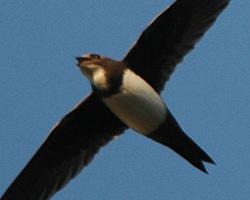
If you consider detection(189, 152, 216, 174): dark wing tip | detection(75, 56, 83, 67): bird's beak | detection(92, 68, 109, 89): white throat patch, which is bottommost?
detection(189, 152, 216, 174): dark wing tip

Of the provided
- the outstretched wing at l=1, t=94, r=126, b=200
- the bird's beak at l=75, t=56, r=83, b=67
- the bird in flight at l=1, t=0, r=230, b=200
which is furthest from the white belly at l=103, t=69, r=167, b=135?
the outstretched wing at l=1, t=94, r=126, b=200

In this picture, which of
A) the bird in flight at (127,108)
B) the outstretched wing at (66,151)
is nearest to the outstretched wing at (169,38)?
the bird in flight at (127,108)

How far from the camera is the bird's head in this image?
27.9 ft

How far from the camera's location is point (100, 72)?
336 inches

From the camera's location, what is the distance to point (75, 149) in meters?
9.71

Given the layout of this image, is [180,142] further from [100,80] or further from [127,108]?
[100,80]

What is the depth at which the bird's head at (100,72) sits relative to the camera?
8.50 meters

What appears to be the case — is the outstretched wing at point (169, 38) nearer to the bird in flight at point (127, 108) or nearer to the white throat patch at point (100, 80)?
the bird in flight at point (127, 108)

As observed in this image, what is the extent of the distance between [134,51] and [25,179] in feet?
6.42

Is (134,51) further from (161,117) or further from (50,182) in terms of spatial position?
(50,182)

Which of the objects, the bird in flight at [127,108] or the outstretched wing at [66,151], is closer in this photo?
the bird in flight at [127,108]

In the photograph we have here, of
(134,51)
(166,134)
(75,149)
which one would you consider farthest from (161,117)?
(75,149)

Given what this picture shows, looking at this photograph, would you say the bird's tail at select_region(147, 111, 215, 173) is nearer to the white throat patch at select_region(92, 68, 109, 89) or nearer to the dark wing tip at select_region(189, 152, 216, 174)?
the dark wing tip at select_region(189, 152, 216, 174)

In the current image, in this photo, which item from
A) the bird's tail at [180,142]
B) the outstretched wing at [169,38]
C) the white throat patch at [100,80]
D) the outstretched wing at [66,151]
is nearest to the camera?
the white throat patch at [100,80]
